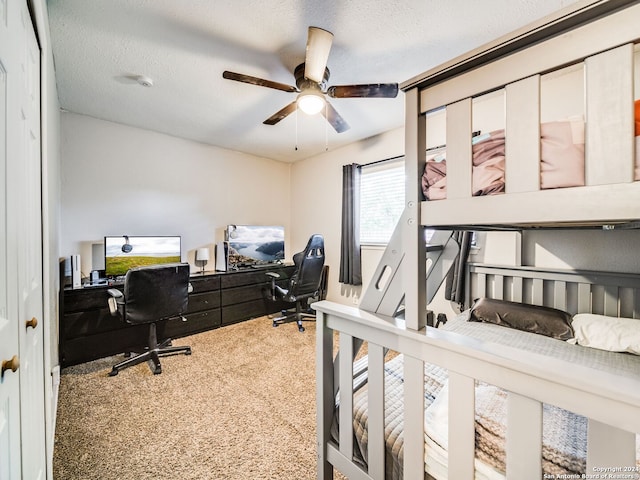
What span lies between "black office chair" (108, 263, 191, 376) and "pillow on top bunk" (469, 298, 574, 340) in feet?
8.17

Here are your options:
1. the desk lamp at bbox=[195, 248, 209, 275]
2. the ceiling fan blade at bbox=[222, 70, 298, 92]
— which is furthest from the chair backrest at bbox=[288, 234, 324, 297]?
the ceiling fan blade at bbox=[222, 70, 298, 92]

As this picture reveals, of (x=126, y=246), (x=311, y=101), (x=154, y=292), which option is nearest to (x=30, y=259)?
(x=154, y=292)

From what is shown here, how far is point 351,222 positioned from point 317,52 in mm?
2184

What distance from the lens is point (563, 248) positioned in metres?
2.03

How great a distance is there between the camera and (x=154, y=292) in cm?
234

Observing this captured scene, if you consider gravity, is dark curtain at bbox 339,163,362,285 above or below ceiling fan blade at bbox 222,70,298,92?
below

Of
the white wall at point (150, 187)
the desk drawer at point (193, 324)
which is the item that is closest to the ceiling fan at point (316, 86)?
the white wall at point (150, 187)

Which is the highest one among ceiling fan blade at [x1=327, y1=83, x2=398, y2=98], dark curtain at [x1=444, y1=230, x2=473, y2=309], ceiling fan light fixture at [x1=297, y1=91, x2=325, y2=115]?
ceiling fan blade at [x1=327, y1=83, x2=398, y2=98]

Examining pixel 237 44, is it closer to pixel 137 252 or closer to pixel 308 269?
pixel 308 269

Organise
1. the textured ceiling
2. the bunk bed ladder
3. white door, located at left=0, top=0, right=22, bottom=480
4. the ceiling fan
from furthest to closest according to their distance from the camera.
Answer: the ceiling fan, the textured ceiling, the bunk bed ladder, white door, located at left=0, top=0, right=22, bottom=480

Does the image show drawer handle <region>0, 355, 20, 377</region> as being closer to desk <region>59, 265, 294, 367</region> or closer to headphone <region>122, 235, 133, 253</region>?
desk <region>59, 265, 294, 367</region>

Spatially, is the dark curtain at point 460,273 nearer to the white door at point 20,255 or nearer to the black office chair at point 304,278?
the black office chair at point 304,278

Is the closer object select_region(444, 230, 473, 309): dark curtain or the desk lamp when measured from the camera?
select_region(444, 230, 473, 309): dark curtain

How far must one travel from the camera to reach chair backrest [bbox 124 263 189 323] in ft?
7.36
